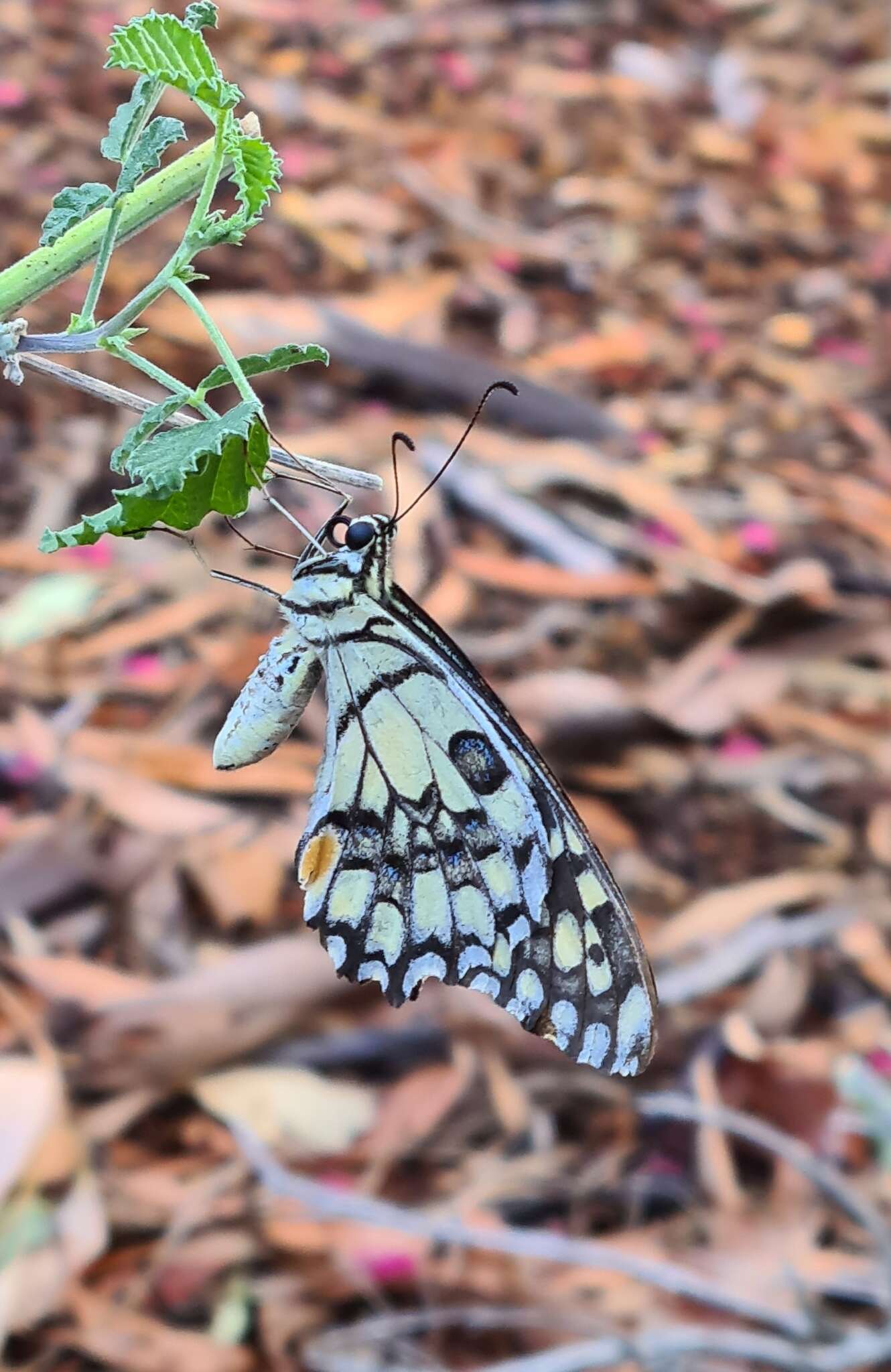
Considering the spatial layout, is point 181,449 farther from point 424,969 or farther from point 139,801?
point 139,801

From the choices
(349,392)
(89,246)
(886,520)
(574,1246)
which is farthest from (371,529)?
(886,520)

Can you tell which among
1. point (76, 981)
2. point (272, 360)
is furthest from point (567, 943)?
point (76, 981)

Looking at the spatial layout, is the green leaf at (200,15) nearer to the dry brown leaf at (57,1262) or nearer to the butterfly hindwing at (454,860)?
the butterfly hindwing at (454,860)

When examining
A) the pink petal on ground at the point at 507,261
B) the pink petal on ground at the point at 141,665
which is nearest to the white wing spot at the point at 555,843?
the pink petal on ground at the point at 141,665

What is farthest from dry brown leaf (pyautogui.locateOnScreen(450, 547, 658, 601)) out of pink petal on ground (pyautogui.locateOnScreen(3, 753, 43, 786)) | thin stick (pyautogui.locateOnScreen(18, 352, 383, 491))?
thin stick (pyautogui.locateOnScreen(18, 352, 383, 491))

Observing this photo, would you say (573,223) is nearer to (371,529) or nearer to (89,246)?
(371,529)

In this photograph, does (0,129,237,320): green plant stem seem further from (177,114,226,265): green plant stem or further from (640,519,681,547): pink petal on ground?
(640,519,681,547): pink petal on ground
